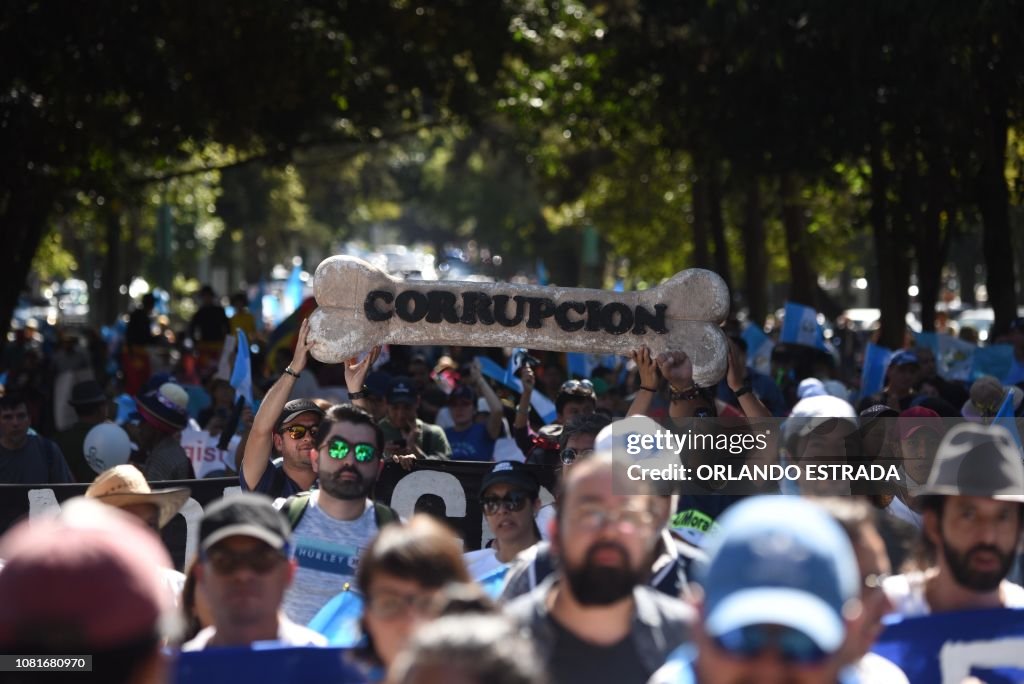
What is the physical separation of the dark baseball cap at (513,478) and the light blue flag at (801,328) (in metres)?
9.02

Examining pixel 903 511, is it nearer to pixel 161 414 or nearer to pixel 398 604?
pixel 398 604

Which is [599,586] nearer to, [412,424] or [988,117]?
[412,424]

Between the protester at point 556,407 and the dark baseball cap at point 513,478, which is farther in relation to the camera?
the protester at point 556,407

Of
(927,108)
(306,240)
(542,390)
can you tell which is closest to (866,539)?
(542,390)

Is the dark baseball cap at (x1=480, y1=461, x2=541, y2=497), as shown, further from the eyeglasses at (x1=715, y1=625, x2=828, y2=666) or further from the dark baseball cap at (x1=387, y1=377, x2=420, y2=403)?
the dark baseball cap at (x1=387, y1=377, x2=420, y2=403)

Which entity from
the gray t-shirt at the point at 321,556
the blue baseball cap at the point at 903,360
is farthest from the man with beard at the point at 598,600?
the blue baseball cap at the point at 903,360

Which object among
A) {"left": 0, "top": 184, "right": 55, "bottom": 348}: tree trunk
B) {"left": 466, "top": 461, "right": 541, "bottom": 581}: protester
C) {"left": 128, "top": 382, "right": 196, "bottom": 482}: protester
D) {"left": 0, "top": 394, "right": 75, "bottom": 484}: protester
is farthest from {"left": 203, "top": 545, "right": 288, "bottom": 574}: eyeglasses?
{"left": 0, "top": 184, "right": 55, "bottom": 348}: tree trunk

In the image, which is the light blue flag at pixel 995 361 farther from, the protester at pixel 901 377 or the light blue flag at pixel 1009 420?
the light blue flag at pixel 1009 420

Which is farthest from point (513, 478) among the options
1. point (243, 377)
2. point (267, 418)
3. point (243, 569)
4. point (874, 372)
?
point (874, 372)

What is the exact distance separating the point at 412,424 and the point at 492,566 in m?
4.12

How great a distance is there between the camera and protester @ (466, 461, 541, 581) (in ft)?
20.7

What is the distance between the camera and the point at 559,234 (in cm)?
5312

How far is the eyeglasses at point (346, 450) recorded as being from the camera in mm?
5980

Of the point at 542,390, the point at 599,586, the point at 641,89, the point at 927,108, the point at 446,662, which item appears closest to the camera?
the point at 446,662
